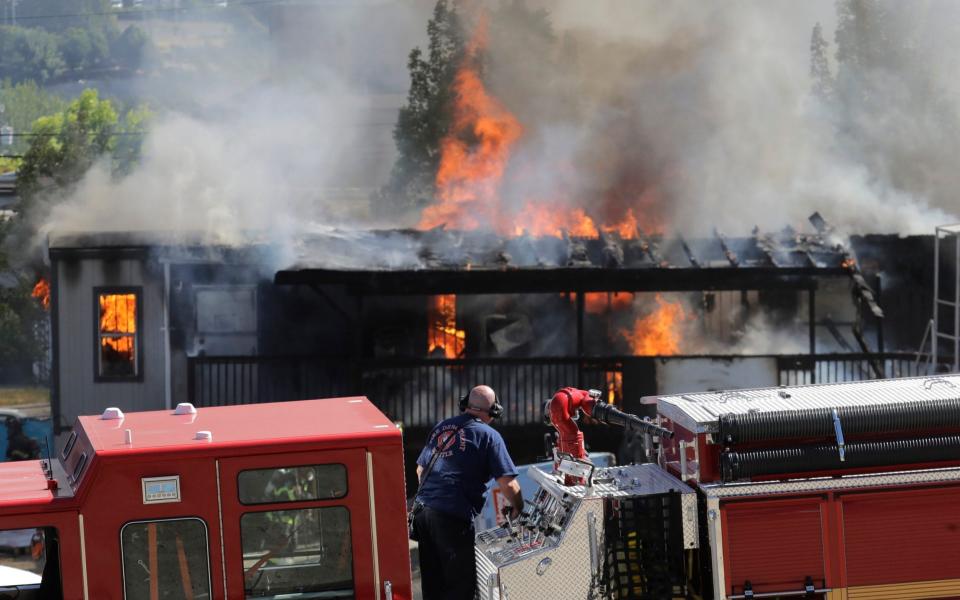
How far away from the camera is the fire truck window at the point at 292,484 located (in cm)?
646

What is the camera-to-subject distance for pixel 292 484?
6516 millimetres

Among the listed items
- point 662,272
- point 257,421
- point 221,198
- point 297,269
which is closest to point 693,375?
point 662,272

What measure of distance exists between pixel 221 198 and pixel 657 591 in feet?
42.3

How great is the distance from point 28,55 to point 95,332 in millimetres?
91251

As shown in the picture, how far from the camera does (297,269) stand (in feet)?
55.4

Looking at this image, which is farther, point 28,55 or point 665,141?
point 28,55

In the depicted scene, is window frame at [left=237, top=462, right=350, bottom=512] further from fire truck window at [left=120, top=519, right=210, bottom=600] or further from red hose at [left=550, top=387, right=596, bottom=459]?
red hose at [left=550, top=387, right=596, bottom=459]

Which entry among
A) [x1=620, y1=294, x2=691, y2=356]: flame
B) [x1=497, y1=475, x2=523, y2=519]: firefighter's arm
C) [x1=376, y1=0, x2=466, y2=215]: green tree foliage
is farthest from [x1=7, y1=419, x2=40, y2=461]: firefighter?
[x1=376, y1=0, x2=466, y2=215]: green tree foliage

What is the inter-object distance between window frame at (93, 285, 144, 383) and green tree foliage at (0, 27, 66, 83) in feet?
288

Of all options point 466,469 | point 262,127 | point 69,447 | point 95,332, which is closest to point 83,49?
point 262,127

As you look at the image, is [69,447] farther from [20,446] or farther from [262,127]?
[262,127]

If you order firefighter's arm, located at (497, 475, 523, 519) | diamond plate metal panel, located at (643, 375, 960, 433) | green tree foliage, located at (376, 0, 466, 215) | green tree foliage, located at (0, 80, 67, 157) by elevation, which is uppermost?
green tree foliage, located at (0, 80, 67, 157)

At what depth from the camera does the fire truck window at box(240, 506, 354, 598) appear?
21.1 feet

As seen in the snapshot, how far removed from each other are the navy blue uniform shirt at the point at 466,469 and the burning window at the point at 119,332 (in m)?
11.0
